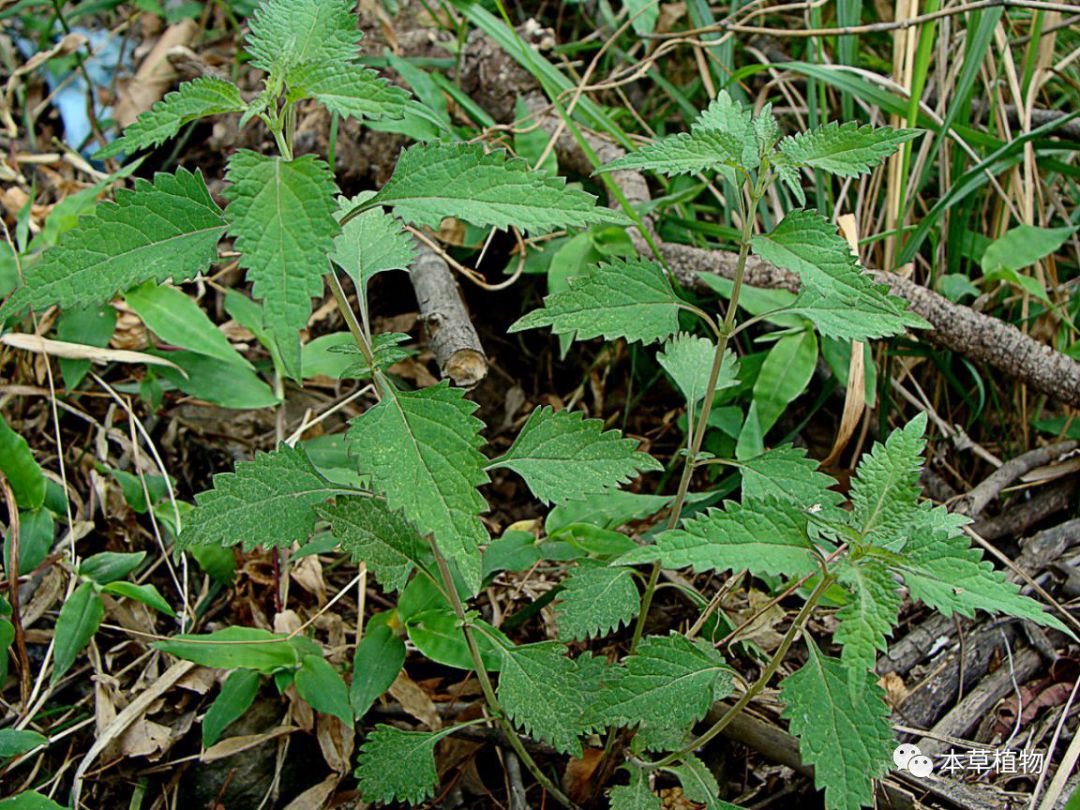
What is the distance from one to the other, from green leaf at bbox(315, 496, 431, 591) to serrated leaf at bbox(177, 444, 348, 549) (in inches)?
1.4

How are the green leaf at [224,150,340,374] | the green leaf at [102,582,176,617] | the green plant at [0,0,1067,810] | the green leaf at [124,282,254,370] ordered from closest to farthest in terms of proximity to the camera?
the green leaf at [224,150,340,374], the green plant at [0,0,1067,810], the green leaf at [102,582,176,617], the green leaf at [124,282,254,370]

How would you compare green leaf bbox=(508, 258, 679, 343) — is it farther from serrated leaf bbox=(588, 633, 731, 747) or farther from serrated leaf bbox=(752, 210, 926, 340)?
serrated leaf bbox=(588, 633, 731, 747)

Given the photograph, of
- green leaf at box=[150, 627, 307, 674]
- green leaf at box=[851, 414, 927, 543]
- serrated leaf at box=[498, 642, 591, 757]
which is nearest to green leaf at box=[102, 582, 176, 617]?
green leaf at box=[150, 627, 307, 674]

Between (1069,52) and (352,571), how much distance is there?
2381 mm

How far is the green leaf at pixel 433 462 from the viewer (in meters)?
1.06

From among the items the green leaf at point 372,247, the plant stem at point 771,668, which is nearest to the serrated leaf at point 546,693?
the plant stem at point 771,668

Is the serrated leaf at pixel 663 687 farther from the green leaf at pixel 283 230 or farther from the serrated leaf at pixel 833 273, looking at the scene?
the green leaf at pixel 283 230

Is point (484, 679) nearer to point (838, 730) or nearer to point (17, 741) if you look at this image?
point (838, 730)

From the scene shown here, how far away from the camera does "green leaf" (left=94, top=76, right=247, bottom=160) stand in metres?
1.09

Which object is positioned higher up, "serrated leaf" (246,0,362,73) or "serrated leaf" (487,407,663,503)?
"serrated leaf" (246,0,362,73)

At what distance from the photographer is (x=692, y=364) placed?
1.58 meters

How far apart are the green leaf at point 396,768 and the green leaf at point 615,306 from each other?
2.30ft

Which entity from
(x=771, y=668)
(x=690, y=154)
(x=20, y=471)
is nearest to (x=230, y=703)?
(x=20, y=471)

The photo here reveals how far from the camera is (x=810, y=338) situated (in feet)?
6.52
